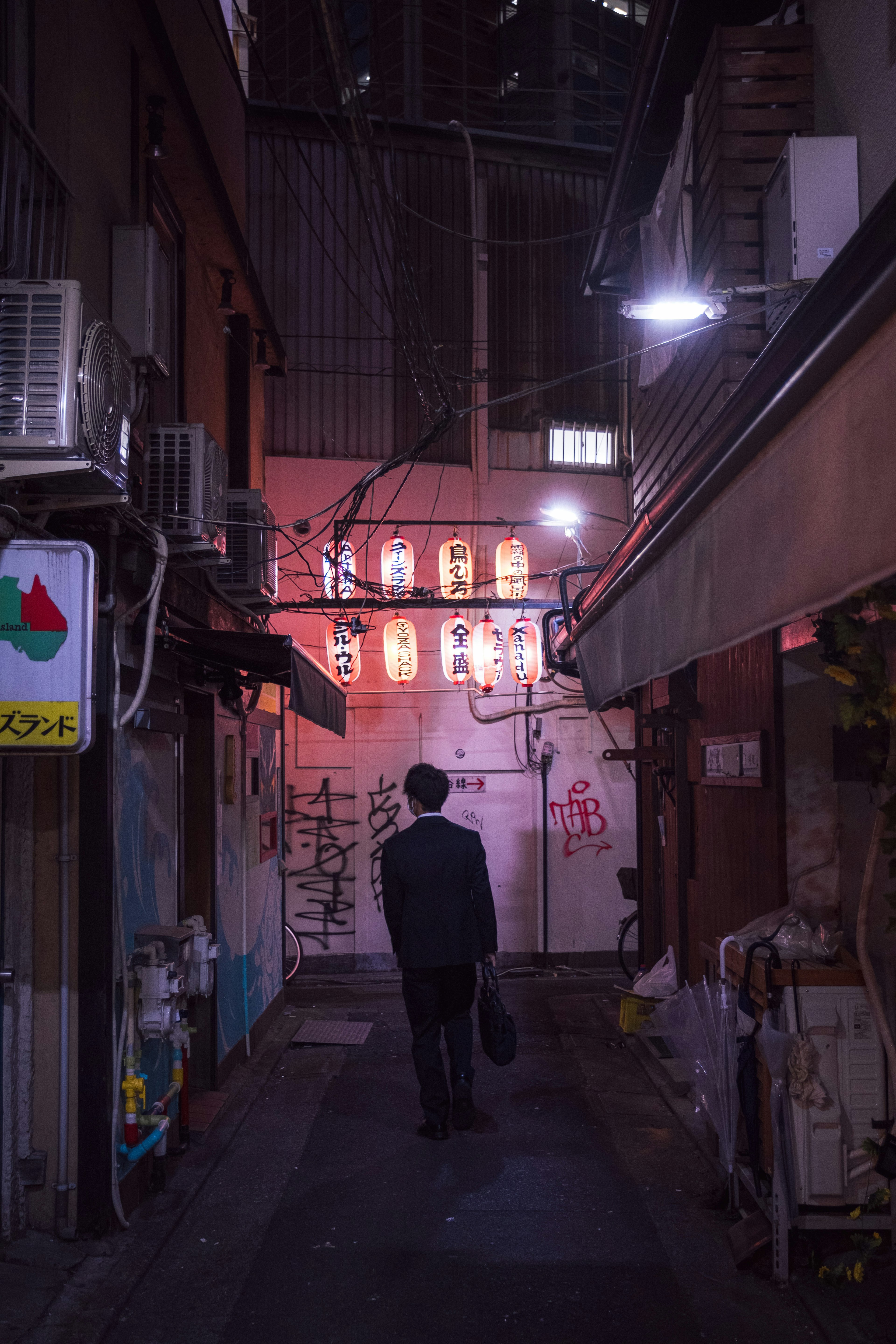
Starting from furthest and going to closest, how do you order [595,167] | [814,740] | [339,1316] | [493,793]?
[595,167], [493,793], [814,740], [339,1316]

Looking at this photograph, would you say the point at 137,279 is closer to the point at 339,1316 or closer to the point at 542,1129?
the point at 339,1316

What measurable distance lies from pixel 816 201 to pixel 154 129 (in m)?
4.60

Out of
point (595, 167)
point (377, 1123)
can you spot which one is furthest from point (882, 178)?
point (595, 167)

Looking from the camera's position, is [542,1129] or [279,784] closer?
[542,1129]

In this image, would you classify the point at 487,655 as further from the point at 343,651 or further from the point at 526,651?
the point at 343,651

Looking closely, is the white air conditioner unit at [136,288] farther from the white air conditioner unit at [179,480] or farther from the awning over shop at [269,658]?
the awning over shop at [269,658]

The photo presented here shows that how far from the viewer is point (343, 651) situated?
43.9 feet

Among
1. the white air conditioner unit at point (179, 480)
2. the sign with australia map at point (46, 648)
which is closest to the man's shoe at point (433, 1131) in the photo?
the sign with australia map at point (46, 648)

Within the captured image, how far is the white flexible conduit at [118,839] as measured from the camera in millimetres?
5254

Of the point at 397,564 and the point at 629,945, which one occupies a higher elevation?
the point at 397,564

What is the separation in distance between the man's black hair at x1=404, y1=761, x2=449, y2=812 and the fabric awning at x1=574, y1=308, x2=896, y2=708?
3119 mm

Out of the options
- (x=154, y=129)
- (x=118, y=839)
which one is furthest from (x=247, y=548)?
(x=118, y=839)

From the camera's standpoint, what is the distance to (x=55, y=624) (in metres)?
4.48

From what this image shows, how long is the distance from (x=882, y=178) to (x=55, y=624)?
5389 millimetres
